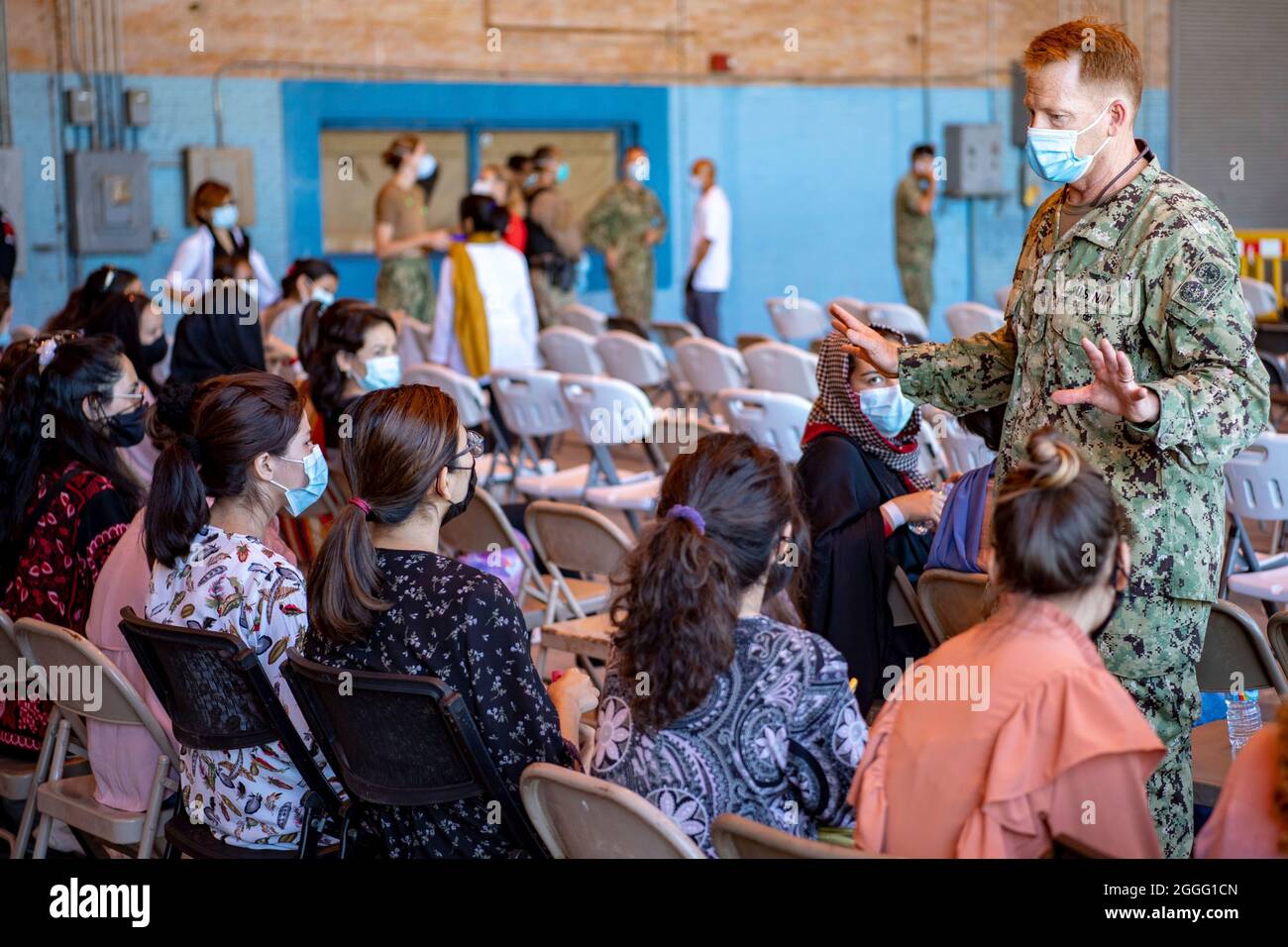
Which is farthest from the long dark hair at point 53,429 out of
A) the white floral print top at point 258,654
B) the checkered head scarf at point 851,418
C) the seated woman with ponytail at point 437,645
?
the checkered head scarf at point 851,418

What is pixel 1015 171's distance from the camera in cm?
1464

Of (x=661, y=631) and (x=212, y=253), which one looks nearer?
(x=661, y=631)

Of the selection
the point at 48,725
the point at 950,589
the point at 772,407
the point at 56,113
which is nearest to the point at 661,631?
the point at 950,589

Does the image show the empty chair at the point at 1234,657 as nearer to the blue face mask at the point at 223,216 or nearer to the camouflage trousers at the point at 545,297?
the blue face mask at the point at 223,216

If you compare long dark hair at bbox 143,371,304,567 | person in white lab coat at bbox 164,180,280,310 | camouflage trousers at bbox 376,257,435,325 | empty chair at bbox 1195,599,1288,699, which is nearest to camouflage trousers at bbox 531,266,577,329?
camouflage trousers at bbox 376,257,435,325

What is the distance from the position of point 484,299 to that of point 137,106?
4.32 m

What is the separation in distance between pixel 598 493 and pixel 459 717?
3616 mm

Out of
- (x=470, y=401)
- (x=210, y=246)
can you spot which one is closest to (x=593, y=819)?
(x=470, y=401)

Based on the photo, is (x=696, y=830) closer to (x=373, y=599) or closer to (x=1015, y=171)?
(x=373, y=599)

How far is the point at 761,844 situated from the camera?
1900 millimetres

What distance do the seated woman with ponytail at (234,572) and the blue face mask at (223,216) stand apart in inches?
229

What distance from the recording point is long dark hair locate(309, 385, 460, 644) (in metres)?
2.53

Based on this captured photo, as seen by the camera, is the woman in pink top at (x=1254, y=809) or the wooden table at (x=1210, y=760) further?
the wooden table at (x=1210, y=760)

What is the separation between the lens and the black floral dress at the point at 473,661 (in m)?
2.51
